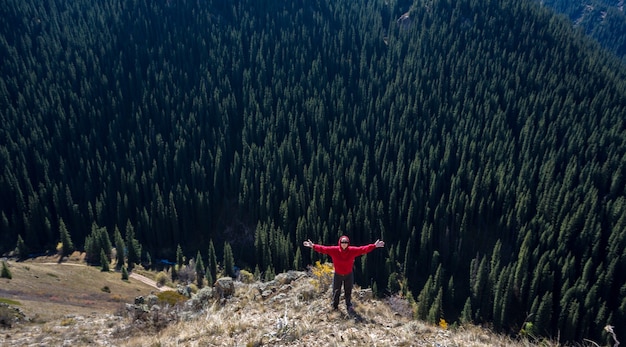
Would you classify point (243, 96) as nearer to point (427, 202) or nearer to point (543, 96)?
point (427, 202)

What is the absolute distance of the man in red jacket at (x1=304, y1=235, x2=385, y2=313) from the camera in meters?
19.2

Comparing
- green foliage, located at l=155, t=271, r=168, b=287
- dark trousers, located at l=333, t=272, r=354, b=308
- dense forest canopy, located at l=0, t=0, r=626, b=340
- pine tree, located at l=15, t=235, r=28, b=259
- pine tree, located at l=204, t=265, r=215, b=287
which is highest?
dark trousers, located at l=333, t=272, r=354, b=308

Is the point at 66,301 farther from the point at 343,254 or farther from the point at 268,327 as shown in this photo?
the point at 343,254

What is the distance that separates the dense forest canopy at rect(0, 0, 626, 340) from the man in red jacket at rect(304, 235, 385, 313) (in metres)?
51.9

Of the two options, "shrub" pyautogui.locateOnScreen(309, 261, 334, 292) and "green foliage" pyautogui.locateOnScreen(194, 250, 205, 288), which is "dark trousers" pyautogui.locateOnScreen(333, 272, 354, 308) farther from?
"green foliage" pyautogui.locateOnScreen(194, 250, 205, 288)

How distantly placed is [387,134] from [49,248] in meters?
100

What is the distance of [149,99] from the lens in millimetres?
137375

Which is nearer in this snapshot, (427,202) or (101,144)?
(427,202)

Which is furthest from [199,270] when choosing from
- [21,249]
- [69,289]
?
[21,249]

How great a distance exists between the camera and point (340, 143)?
403 feet

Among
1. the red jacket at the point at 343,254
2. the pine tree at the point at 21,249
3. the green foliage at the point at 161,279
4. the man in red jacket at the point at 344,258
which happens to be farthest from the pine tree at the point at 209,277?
the red jacket at the point at 343,254

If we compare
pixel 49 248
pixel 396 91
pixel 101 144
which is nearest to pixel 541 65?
pixel 396 91

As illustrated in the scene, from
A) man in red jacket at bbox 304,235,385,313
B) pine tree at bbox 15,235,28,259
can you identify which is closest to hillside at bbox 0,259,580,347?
man in red jacket at bbox 304,235,385,313

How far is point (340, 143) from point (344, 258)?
10426 cm
